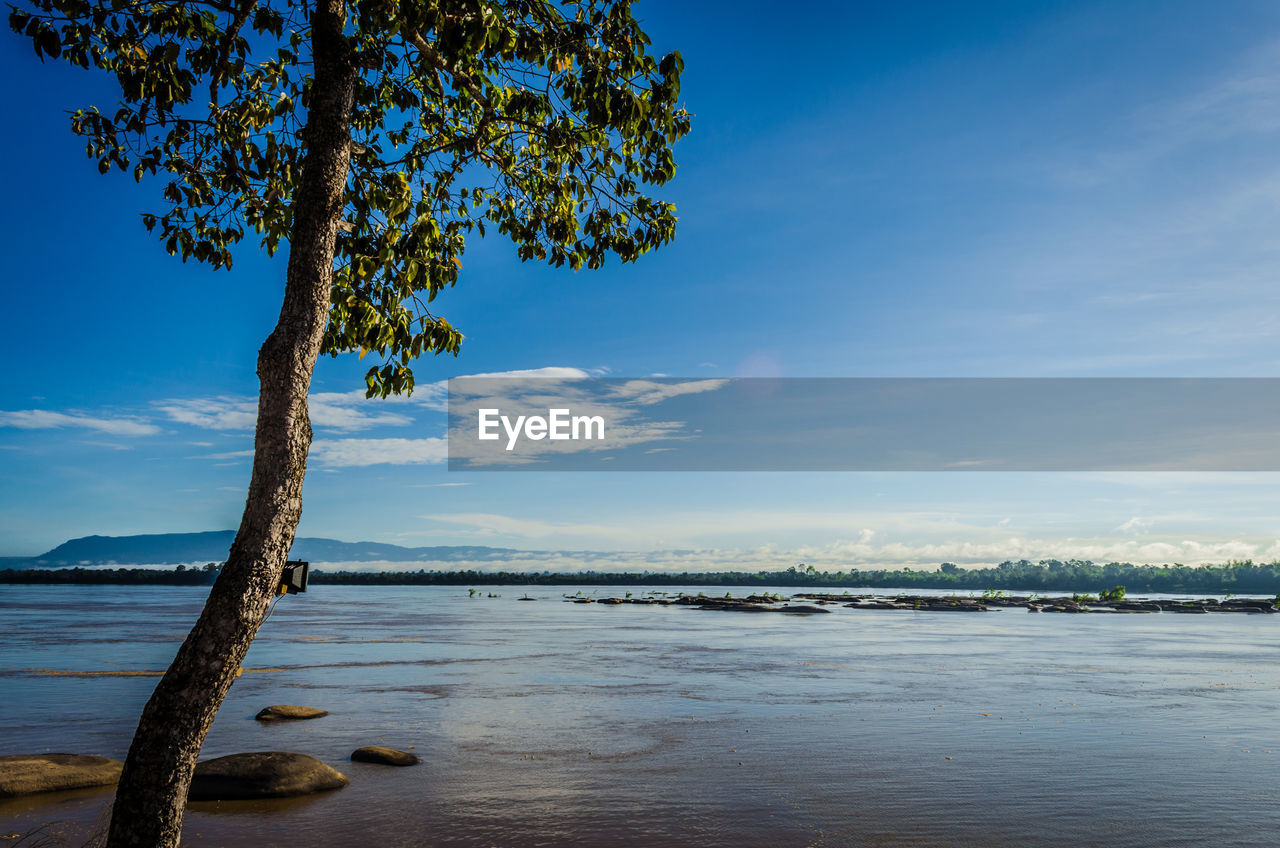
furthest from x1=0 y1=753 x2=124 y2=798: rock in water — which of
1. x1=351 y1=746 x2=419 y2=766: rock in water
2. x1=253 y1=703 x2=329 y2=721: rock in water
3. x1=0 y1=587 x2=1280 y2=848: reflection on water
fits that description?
x1=253 y1=703 x2=329 y2=721: rock in water

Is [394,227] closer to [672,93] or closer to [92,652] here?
[672,93]

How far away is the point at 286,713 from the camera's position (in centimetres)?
1617

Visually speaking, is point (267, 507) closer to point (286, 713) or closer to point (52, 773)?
point (52, 773)

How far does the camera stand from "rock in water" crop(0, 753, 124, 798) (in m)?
10.2

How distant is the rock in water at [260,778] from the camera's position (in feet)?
33.6

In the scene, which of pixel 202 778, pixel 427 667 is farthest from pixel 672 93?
pixel 427 667

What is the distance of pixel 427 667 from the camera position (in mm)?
25859

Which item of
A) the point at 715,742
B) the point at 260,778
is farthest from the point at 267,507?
the point at 715,742

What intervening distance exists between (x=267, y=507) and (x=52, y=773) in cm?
818

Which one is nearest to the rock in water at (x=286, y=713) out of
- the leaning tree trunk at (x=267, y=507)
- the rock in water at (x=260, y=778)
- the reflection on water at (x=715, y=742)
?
the reflection on water at (x=715, y=742)

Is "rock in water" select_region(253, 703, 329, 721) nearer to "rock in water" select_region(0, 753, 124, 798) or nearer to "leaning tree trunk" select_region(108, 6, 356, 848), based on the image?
"rock in water" select_region(0, 753, 124, 798)

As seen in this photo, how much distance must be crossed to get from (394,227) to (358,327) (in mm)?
1127

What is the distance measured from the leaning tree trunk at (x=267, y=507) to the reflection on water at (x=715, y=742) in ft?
13.3

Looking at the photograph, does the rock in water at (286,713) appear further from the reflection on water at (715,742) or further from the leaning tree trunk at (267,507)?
the leaning tree trunk at (267,507)
